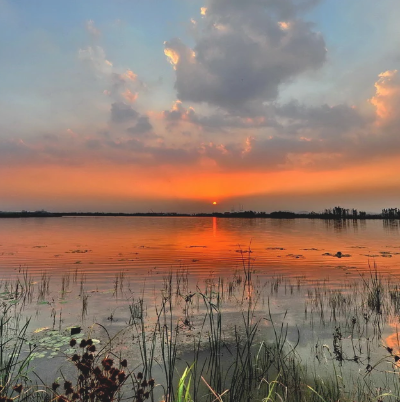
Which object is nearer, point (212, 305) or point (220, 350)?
point (212, 305)

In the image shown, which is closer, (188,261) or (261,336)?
(261,336)

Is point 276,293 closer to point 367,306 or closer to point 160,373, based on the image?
point 367,306

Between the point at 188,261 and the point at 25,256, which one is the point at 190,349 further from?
the point at 25,256

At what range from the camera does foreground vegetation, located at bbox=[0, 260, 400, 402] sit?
16.4 feet

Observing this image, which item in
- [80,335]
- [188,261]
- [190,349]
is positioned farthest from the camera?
[188,261]

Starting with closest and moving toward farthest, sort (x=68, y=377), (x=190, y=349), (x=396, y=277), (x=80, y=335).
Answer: (x=68, y=377)
(x=190, y=349)
(x=80, y=335)
(x=396, y=277)

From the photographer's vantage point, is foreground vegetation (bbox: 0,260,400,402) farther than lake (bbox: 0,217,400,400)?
No

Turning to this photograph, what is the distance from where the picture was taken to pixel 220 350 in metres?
8.24

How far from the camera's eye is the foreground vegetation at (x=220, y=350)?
501 centimetres

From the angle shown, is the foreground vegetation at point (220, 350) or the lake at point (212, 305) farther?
the lake at point (212, 305)

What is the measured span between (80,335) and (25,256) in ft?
79.0

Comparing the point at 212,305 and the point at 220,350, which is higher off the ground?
the point at 212,305

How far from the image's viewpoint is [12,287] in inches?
613

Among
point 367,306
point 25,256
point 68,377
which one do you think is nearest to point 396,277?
point 367,306
